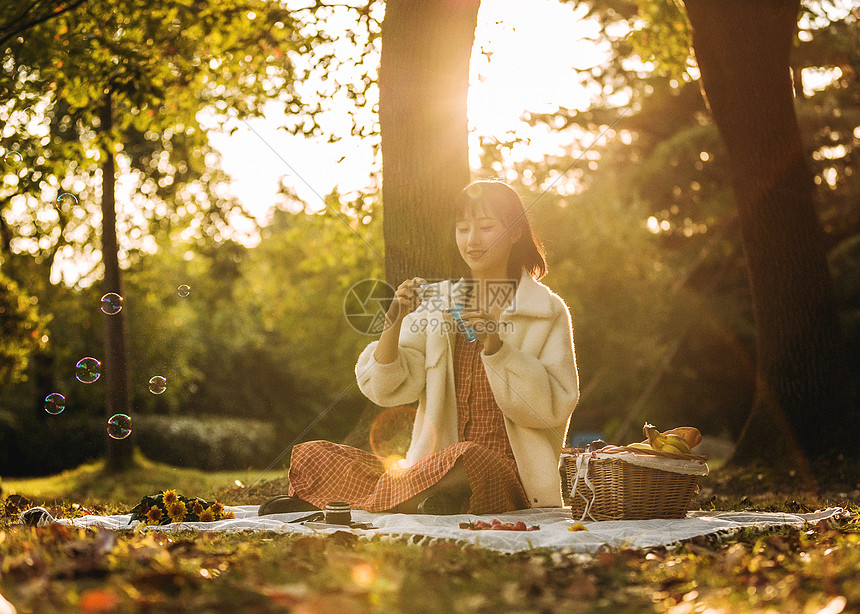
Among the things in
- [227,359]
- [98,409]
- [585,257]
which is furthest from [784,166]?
[227,359]

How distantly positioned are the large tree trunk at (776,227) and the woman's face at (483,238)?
3912 mm

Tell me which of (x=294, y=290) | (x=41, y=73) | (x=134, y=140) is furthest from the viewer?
(x=294, y=290)

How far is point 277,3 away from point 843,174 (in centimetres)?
1180

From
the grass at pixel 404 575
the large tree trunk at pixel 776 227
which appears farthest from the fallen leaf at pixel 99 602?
the large tree trunk at pixel 776 227

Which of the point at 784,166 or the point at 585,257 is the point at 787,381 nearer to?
the point at 784,166

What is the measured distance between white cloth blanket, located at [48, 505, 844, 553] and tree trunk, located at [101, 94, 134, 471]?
20.1 feet

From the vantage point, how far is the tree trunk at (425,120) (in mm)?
5398

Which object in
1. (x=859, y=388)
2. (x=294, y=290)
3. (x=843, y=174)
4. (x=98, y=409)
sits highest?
(x=843, y=174)

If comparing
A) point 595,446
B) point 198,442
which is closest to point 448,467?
point 595,446

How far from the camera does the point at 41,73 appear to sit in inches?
273

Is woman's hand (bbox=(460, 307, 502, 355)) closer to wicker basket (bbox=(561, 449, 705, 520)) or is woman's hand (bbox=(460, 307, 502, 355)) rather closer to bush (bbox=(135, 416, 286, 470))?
wicker basket (bbox=(561, 449, 705, 520))

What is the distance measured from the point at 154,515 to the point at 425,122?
3009mm
